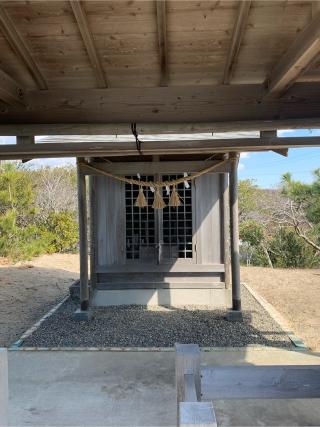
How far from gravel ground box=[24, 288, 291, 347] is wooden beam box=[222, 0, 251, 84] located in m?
3.24

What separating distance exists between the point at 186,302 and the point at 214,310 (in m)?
0.58

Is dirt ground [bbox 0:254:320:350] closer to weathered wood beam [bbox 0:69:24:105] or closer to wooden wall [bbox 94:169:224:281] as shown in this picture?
wooden wall [bbox 94:169:224:281]

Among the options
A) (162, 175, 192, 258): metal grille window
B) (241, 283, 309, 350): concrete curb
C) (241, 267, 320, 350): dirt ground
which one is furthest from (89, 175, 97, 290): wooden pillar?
(241, 267, 320, 350): dirt ground

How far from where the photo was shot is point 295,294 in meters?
7.53

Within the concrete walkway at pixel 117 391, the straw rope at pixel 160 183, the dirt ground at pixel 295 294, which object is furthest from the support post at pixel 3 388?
the straw rope at pixel 160 183

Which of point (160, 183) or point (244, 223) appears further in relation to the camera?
point (244, 223)

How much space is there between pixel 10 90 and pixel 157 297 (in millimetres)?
4824

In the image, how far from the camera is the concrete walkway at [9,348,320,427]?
2.94 meters

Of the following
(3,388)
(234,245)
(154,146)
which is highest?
(154,146)

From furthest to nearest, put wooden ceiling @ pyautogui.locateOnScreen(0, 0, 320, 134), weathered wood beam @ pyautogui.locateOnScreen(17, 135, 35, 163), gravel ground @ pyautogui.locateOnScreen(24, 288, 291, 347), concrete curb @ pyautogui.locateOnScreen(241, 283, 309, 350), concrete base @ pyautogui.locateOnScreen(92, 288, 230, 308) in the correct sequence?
concrete base @ pyautogui.locateOnScreen(92, 288, 230, 308)
gravel ground @ pyautogui.locateOnScreen(24, 288, 291, 347)
concrete curb @ pyautogui.locateOnScreen(241, 283, 309, 350)
weathered wood beam @ pyautogui.locateOnScreen(17, 135, 35, 163)
wooden ceiling @ pyautogui.locateOnScreen(0, 0, 320, 134)

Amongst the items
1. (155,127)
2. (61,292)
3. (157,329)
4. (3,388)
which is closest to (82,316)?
(157,329)

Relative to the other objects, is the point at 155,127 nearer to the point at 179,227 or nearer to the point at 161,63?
the point at 161,63

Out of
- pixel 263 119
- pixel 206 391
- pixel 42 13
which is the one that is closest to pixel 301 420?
pixel 206 391

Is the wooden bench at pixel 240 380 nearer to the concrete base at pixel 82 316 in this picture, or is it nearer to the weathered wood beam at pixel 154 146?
the weathered wood beam at pixel 154 146
